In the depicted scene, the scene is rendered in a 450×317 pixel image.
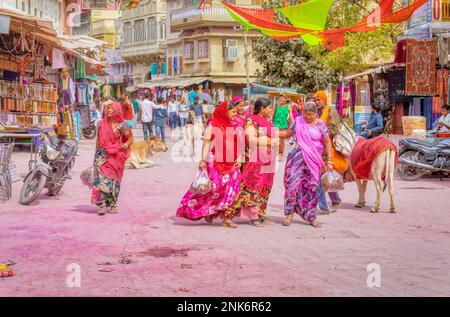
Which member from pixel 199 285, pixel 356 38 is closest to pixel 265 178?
pixel 199 285

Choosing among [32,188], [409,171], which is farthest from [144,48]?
[32,188]

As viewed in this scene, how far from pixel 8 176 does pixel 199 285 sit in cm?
722

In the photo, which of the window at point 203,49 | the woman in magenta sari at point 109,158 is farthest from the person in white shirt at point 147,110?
the window at point 203,49

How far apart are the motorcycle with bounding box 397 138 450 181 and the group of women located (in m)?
6.38

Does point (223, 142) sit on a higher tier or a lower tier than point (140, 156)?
higher

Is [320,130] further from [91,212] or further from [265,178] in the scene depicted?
[91,212]

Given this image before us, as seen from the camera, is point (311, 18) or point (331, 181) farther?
point (311, 18)

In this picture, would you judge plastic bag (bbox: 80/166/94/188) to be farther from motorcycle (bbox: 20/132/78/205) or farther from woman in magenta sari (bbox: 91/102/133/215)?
motorcycle (bbox: 20/132/78/205)

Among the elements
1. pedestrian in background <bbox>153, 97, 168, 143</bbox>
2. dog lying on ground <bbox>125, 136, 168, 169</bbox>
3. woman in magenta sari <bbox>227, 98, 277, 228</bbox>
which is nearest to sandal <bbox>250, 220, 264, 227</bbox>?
woman in magenta sari <bbox>227, 98, 277, 228</bbox>

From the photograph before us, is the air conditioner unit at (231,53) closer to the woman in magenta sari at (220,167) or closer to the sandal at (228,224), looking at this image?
the woman in magenta sari at (220,167)

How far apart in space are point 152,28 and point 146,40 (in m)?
2.01

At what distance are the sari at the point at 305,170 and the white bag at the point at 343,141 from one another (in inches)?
52.5

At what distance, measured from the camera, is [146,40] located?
79438mm

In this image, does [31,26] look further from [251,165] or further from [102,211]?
[251,165]
